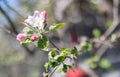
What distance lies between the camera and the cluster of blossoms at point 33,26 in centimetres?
174

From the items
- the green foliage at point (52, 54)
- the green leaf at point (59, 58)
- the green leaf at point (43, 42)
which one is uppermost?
the green leaf at point (43, 42)

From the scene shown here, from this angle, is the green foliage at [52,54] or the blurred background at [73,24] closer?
the green foliage at [52,54]

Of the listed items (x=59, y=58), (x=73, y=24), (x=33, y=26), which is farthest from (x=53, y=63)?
(x=73, y=24)

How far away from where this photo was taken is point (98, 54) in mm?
4176

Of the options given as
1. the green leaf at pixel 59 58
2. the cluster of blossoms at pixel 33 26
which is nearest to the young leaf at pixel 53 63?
the green leaf at pixel 59 58

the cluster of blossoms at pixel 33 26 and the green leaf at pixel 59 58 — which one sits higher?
the cluster of blossoms at pixel 33 26

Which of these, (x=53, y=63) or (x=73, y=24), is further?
(x=73, y=24)

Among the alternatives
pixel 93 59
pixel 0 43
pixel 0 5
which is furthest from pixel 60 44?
pixel 0 43

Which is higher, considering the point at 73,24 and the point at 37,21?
the point at 73,24

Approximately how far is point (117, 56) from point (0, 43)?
11.0 ft

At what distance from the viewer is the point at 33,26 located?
1.75 meters

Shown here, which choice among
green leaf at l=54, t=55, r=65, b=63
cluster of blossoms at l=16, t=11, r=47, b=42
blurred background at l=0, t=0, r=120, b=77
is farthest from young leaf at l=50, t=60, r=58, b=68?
blurred background at l=0, t=0, r=120, b=77

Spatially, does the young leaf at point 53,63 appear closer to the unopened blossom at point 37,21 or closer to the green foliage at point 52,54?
the green foliage at point 52,54

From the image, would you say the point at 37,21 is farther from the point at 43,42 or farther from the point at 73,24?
the point at 73,24
